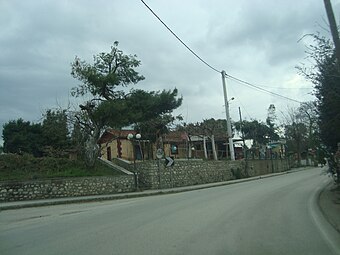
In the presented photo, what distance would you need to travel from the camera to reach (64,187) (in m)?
28.4

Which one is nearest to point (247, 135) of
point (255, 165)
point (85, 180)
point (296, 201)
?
point (255, 165)

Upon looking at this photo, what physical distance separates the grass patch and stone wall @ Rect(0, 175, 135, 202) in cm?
106

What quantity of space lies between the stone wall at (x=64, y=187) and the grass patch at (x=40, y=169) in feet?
3.47

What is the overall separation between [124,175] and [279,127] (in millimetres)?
62429

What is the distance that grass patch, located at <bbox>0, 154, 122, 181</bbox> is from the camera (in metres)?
29.2

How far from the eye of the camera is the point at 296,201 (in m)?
17.7

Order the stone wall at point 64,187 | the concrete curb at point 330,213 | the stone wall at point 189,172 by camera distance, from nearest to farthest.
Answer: the concrete curb at point 330,213, the stone wall at point 64,187, the stone wall at point 189,172

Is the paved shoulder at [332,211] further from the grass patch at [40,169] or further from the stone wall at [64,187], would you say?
the grass patch at [40,169]

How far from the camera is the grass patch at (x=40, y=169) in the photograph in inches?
1151

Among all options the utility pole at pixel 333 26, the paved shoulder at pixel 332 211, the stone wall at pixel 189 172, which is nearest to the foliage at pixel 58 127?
the stone wall at pixel 189 172

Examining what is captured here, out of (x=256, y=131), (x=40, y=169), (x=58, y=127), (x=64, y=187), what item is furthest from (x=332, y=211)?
(x=256, y=131)

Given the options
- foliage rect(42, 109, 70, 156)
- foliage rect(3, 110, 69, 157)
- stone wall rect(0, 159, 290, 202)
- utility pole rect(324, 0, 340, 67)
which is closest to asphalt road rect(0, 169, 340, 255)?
utility pole rect(324, 0, 340, 67)

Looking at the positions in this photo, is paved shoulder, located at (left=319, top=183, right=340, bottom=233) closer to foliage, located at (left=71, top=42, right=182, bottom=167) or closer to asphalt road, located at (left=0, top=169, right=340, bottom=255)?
asphalt road, located at (left=0, top=169, right=340, bottom=255)

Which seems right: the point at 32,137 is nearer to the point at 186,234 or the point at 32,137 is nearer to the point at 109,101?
the point at 109,101
